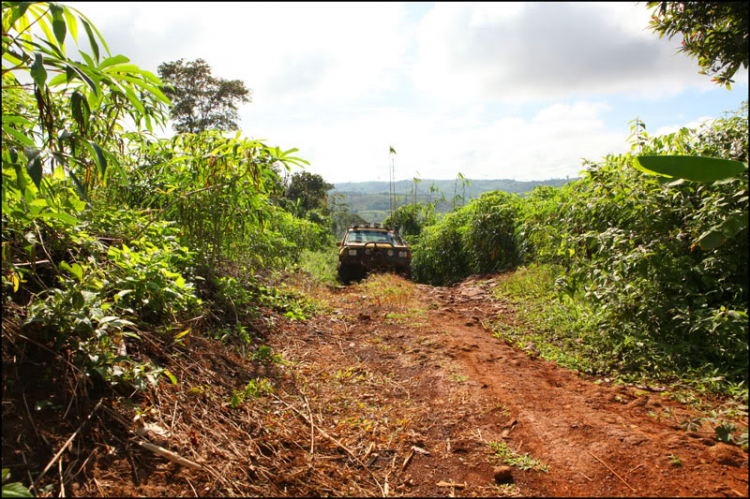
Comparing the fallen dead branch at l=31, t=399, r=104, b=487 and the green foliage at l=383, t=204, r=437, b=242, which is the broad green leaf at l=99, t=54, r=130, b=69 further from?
the green foliage at l=383, t=204, r=437, b=242

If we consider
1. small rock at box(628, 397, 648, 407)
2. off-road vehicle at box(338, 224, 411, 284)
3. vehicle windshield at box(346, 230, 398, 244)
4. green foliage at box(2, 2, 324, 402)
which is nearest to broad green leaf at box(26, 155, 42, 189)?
green foliage at box(2, 2, 324, 402)

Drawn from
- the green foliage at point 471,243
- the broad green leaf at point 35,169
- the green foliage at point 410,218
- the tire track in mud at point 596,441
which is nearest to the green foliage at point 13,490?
the broad green leaf at point 35,169

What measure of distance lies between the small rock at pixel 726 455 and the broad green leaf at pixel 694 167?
1.39m

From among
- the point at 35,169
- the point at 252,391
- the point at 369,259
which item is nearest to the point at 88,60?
the point at 35,169

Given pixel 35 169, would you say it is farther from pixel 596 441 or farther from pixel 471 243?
pixel 471 243

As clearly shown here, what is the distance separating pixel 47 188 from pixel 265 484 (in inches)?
72.6

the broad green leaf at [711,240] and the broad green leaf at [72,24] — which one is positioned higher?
the broad green leaf at [72,24]

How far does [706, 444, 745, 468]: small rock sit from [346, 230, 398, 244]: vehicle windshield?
9.18 m

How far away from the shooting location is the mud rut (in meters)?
2.20

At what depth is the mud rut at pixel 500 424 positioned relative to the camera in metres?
2.20

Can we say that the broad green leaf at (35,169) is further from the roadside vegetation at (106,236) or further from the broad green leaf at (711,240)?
the broad green leaf at (711,240)

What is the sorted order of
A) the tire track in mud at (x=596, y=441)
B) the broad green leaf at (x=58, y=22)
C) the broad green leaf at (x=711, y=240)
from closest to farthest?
the broad green leaf at (x=58, y=22)
the tire track in mud at (x=596, y=441)
the broad green leaf at (x=711, y=240)

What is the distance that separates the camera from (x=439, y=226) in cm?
1361

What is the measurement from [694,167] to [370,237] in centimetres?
964
